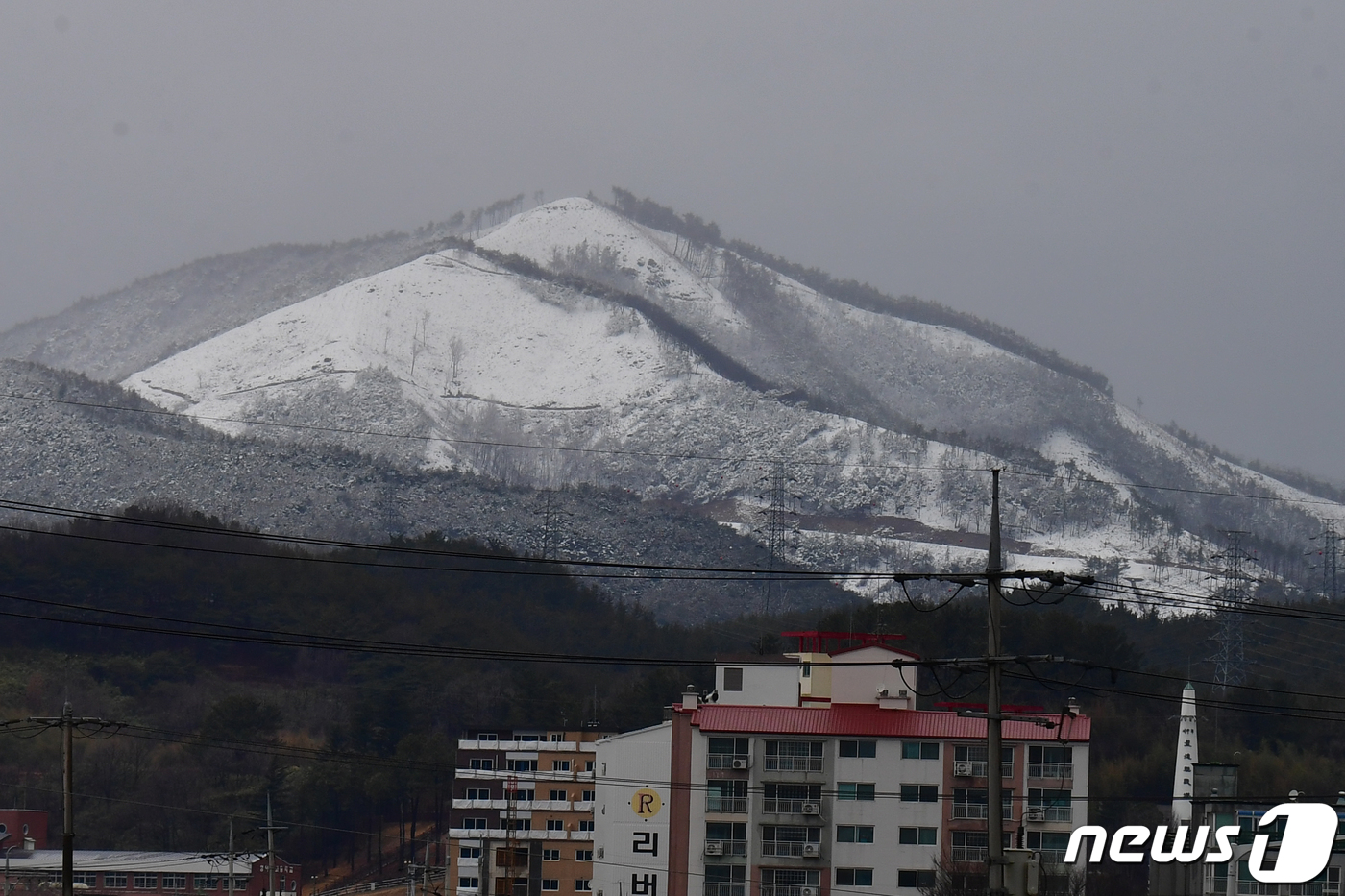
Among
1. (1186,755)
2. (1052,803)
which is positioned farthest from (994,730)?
(1186,755)

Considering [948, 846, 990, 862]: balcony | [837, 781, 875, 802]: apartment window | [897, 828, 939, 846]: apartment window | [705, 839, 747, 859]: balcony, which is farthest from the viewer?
[837, 781, 875, 802]: apartment window

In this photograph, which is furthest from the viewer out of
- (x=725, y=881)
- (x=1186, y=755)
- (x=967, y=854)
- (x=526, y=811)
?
(x=1186, y=755)

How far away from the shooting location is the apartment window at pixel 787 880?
250 feet

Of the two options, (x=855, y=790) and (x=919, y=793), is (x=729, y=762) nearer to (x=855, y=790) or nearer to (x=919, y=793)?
(x=855, y=790)

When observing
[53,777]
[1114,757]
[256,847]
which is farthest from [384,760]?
[1114,757]

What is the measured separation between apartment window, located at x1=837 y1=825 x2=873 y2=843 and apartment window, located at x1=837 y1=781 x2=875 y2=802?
116 cm

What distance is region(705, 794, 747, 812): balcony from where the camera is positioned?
3059 inches

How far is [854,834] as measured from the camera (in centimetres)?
7725

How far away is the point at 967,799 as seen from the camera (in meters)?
77.8

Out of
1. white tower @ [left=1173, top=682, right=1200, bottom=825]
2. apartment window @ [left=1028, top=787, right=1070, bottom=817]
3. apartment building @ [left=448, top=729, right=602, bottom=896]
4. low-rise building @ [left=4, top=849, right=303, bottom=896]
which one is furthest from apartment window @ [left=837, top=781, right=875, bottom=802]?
low-rise building @ [left=4, top=849, right=303, bottom=896]

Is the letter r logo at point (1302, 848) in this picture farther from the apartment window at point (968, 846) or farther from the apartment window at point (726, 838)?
the apartment window at point (726, 838)

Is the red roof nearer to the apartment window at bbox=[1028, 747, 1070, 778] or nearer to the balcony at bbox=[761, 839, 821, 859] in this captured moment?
the apartment window at bbox=[1028, 747, 1070, 778]

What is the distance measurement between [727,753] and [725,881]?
197 inches

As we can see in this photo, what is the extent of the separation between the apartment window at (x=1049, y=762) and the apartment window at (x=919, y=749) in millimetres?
3768
